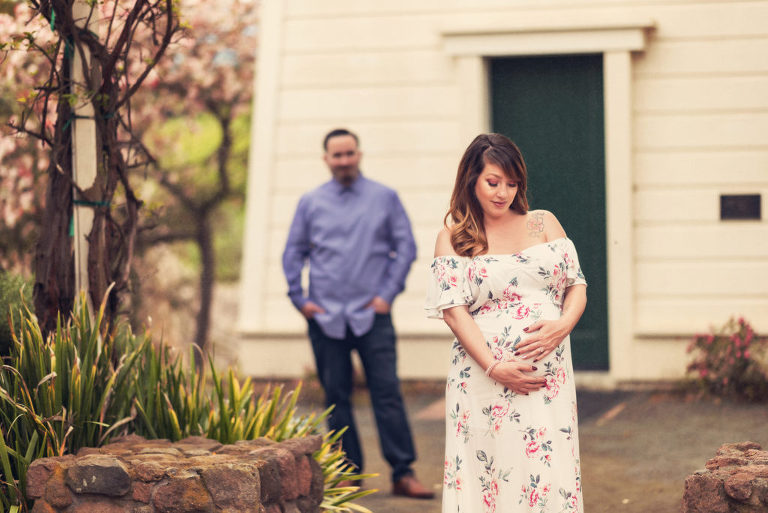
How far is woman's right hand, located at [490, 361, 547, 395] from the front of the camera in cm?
402

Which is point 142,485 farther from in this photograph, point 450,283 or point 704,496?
point 704,496

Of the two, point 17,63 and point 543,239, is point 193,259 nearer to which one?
point 17,63

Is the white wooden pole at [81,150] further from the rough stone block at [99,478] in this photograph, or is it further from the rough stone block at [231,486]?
the rough stone block at [231,486]

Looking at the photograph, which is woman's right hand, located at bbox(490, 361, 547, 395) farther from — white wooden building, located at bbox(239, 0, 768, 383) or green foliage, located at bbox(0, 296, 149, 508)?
white wooden building, located at bbox(239, 0, 768, 383)

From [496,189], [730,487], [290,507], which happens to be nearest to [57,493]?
[290,507]

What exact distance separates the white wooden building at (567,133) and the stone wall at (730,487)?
4540mm

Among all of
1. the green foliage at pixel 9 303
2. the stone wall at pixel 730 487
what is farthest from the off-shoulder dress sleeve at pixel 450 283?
the green foliage at pixel 9 303

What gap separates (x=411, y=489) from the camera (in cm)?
597

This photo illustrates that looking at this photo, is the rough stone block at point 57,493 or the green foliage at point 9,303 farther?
the green foliage at point 9,303

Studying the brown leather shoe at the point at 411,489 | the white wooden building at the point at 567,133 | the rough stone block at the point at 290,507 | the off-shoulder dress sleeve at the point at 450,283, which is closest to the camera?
the off-shoulder dress sleeve at the point at 450,283

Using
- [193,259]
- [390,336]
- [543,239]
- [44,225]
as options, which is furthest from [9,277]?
[193,259]

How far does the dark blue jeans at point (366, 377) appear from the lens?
20.3 feet

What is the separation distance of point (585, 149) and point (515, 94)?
0.76 m

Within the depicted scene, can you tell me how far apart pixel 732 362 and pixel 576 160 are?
212 centimetres
